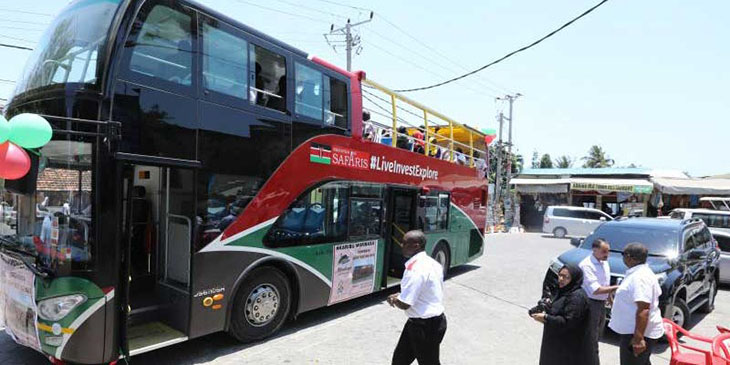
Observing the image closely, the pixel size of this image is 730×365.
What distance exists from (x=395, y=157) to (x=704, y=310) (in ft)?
21.0

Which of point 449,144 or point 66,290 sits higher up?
point 449,144

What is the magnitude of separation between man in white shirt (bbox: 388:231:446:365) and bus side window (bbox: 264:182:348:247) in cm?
242

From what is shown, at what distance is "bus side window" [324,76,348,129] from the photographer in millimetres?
6695

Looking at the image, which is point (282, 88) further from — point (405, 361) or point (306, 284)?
point (405, 361)

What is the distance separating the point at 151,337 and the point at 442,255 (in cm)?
682

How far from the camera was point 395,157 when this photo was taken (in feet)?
26.9

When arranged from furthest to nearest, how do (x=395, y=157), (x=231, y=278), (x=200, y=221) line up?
(x=395, y=157) → (x=231, y=278) → (x=200, y=221)

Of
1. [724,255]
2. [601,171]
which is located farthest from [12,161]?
[601,171]

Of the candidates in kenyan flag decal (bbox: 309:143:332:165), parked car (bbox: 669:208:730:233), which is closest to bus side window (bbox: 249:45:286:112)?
kenyan flag decal (bbox: 309:143:332:165)

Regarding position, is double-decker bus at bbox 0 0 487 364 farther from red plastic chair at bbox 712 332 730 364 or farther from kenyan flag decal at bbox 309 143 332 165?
red plastic chair at bbox 712 332 730 364

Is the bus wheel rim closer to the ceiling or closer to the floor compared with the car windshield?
closer to the floor

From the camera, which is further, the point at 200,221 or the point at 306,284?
the point at 306,284

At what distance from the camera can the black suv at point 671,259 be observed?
6.45 metres

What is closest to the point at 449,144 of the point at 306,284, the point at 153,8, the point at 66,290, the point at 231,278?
the point at 306,284
